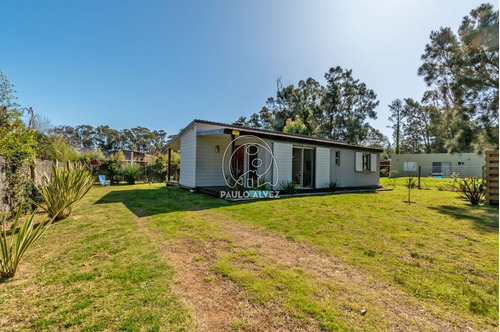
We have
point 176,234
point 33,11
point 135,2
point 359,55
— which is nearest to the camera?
point 176,234

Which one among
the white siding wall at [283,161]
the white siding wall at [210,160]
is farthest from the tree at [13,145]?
the white siding wall at [283,161]

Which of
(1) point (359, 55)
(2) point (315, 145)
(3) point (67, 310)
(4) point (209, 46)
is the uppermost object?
(4) point (209, 46)

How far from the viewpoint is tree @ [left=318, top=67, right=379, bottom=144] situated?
104 feet

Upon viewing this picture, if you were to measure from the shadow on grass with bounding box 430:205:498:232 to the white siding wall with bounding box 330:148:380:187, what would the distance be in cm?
471

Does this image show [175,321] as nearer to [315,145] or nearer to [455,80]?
[315,145]

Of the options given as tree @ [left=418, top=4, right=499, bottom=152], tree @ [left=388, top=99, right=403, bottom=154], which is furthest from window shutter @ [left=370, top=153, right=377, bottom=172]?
tree @ [left=388, top=99, right=403, bottom=154]

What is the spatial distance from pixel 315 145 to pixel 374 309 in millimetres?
8820

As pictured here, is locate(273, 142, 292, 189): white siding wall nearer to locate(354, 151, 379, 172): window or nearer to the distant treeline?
locate(354, 151, 379, 172): window

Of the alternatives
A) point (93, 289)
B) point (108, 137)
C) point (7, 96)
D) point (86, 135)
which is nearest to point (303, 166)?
point (93, 289)

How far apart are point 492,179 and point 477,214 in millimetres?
2803

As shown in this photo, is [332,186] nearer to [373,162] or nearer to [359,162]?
[359,162]

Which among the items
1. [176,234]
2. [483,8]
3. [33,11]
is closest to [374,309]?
[176,234]

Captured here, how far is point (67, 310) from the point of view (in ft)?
6.49

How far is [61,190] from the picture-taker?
16.6 ft
